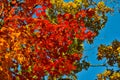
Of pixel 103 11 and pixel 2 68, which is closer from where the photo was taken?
pixel 2 68

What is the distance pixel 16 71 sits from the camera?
24.8m

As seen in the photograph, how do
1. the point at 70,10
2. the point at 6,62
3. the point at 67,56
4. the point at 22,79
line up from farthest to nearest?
the point at 70,10
the point at 67,56
the point at 22,79
the point at 6,62

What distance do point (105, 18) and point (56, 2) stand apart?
4.06 meters

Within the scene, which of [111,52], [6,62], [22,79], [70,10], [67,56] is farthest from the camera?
[111,52]

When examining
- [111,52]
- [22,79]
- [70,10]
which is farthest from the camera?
[111,52]

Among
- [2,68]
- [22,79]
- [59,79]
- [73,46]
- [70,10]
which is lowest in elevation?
[2,68]

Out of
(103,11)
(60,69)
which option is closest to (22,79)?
(60,69)

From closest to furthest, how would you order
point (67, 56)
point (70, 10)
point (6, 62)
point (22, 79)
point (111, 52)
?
point (6, 62)
point (22, 79)
point (67, 56)
point (70, 10)
point (111, 52)

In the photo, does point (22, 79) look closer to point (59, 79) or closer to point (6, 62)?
point (6, 62)

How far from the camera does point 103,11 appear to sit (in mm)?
34781

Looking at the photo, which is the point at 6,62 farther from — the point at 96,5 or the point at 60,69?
the point at 96,5

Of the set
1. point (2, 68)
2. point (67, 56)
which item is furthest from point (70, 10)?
point (2, 68)

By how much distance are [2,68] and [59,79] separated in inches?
391

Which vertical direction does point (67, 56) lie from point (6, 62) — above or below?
above
